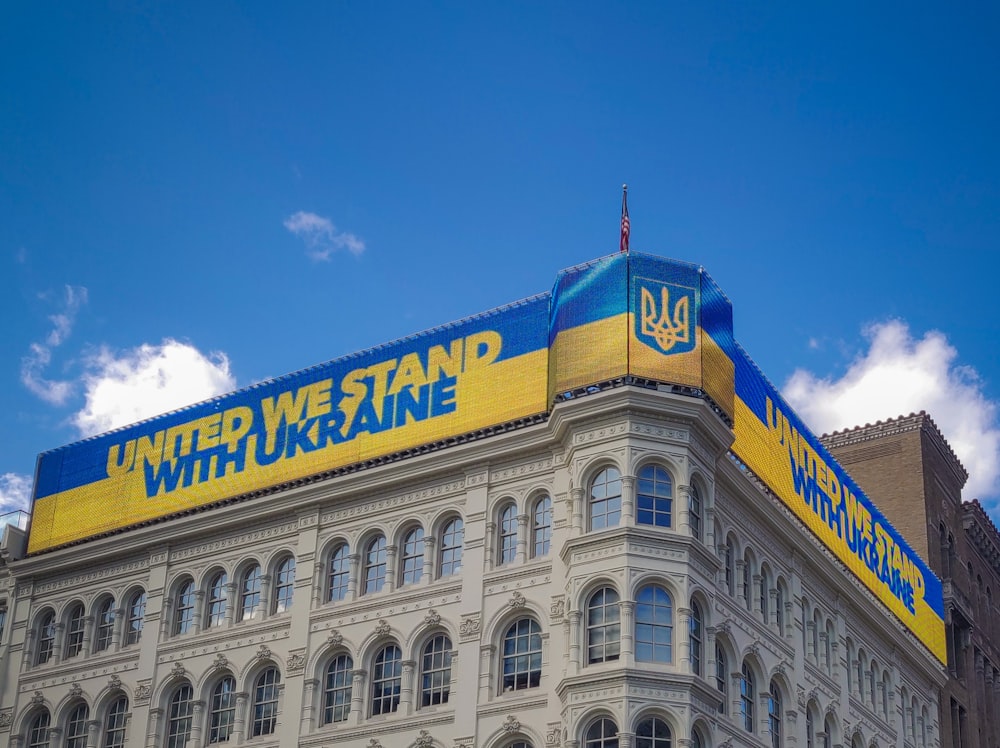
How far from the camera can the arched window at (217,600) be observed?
185 ft

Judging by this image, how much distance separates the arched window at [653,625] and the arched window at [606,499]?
2.55 metres

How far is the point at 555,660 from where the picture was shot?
4700 centimetres

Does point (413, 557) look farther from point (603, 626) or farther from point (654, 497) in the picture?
point (654, 497)

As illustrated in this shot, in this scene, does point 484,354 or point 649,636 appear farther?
point 484,354

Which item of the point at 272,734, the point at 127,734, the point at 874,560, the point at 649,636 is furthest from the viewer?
the point at 874,560

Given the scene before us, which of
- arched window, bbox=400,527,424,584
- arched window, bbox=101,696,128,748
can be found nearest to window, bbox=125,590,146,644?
arched window, bbox=101,696,128,748

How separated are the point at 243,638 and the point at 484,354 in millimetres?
13349

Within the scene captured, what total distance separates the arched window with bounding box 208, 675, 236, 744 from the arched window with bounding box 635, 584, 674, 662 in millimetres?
16198

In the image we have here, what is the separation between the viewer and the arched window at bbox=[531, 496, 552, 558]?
163 ft

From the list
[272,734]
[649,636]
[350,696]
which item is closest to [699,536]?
[649,636]

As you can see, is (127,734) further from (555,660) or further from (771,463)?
(771,463)

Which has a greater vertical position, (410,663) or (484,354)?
(484,354)

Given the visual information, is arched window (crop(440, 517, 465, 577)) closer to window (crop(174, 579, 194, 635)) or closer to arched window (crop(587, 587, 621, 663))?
arched window (crop(587, 587, 621, 663))

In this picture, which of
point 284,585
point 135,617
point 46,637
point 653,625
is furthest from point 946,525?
point 46,637
